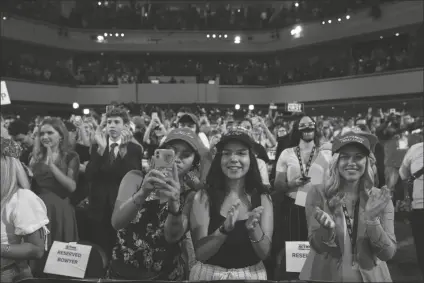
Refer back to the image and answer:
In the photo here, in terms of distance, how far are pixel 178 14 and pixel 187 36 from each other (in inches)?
77.9

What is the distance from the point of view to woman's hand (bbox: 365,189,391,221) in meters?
2.17

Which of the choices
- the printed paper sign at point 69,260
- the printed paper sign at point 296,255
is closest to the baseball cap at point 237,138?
the printed paper sign at point 296,255

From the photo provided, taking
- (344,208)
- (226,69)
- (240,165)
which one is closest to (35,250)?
(240,165)

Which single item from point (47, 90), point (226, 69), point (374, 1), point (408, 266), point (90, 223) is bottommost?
point (408, 266)

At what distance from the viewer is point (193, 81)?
1048 inches

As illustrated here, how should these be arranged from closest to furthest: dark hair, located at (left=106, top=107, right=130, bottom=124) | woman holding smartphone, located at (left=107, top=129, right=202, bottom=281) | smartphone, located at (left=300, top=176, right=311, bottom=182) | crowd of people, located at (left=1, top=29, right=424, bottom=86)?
woman holding smartphone, located at (left=107, top=129, right=202, bottom=281) → smartphone, located at (left=300, top=176, right=311, bottom=182) → dark hair, located at (left=106, top=107, right=130, bottom=124) → crowd of people, located at (left=1, top=29, right=424, bottom=86)

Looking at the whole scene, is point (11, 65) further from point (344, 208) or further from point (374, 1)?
point (344, 208)

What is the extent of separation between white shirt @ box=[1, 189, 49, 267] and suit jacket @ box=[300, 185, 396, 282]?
4.80 ft

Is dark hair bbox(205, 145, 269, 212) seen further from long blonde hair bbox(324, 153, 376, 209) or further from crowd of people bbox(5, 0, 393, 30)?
crowd of people bbox(5, 0, 393, 30)

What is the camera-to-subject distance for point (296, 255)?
119 inches

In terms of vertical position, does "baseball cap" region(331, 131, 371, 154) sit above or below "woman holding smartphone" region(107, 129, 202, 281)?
above

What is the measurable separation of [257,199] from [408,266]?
13.6 ft

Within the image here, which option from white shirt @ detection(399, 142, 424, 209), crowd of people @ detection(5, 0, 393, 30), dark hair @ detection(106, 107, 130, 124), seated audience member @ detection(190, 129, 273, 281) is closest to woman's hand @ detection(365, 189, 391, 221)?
seated audience member @ detection(190, 129, 273, 281)

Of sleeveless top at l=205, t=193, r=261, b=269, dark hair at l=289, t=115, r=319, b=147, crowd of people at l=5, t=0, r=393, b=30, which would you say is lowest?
sleeveless top at l=205, t=193, r=261, b=269
